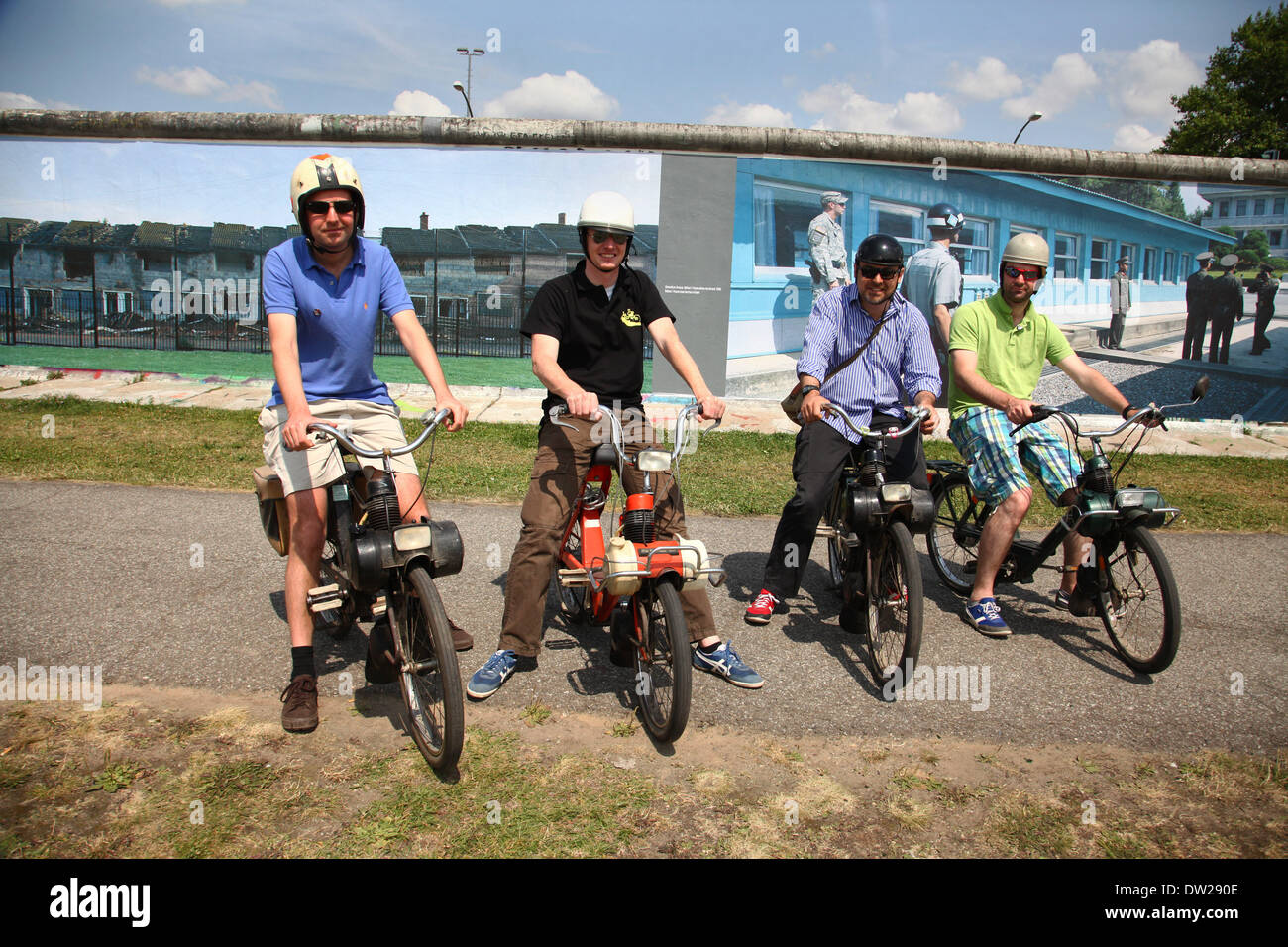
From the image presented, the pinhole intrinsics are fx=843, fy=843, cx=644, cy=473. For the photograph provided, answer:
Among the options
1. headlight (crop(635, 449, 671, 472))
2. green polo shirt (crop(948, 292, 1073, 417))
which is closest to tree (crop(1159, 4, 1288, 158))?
green polo shirt (crop(948, 292, 1073, 417))

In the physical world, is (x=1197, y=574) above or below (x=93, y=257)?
below

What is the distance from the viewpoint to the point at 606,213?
12.6 feet

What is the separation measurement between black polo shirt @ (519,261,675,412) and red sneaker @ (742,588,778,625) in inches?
60.2

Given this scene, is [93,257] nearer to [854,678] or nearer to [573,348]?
[573,348]

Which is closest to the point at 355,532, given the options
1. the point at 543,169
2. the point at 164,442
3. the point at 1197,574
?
the point at 1197,574

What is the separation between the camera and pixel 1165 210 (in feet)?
44.7

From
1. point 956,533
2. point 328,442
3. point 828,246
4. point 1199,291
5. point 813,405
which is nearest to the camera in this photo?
point 328,442

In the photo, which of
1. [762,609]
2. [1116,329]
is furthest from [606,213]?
[1116,329]

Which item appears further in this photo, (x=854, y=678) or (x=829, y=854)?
(x=854, y=678)

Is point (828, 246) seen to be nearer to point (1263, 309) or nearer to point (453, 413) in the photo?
point (1263, 309)

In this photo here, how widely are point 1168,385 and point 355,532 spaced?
45.8 ft

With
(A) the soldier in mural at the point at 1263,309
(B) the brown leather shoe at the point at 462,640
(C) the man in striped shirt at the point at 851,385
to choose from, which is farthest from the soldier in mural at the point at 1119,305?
(B) the brown leather shoe at the point at 462,640

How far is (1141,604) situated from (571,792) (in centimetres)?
327

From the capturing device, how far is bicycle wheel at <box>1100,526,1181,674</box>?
4199mm
